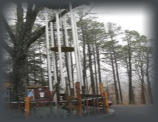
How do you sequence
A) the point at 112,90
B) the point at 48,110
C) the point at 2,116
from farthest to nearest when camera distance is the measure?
the point at 112,90, the point at 48,110, the point at 2,116

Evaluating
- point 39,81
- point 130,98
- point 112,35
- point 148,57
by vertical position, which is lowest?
point 130,98

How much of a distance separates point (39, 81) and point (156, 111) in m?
11.6

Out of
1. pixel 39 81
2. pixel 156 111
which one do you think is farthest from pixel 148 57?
pixel 156 111

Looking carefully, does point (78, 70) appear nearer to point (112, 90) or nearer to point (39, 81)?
point (39, 81)

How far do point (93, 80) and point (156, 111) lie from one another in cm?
1952

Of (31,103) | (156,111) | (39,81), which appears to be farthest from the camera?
(39,81)

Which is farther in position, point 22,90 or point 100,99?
point 22,90

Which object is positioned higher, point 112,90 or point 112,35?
point 112,35

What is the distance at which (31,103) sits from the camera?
7.15 metres

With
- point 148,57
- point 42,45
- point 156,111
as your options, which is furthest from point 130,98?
point 156,111

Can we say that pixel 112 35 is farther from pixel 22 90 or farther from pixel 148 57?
pixel 22 90

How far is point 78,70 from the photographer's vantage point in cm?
859

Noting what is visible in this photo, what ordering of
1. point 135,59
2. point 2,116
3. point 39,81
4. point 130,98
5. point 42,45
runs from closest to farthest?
point 2,116 < point 39,81 < point 42,45 < point 135,59 < point 130,98

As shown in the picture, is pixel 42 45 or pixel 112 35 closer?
pixel 42 45
